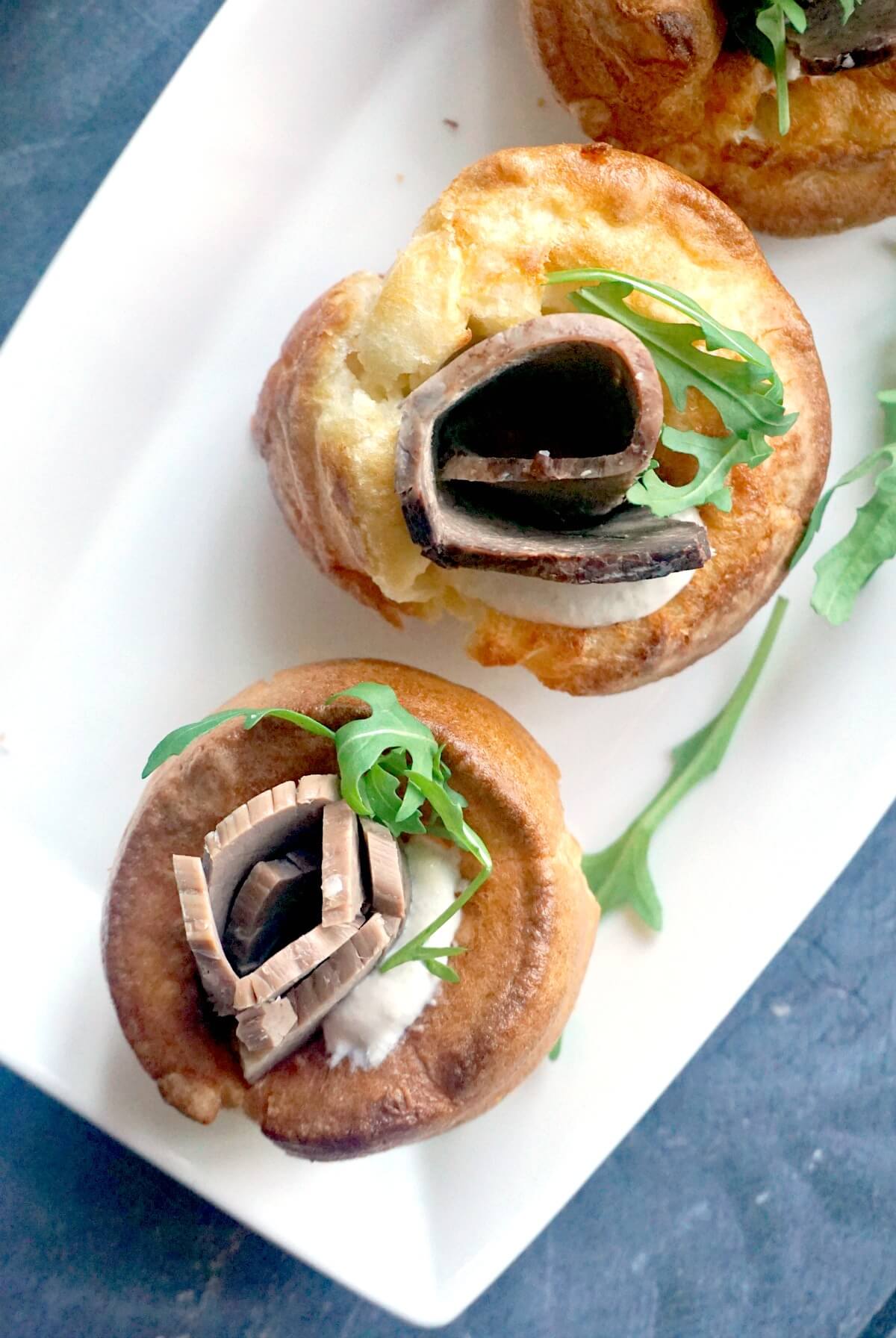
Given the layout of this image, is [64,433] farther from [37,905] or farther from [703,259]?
[703,259]

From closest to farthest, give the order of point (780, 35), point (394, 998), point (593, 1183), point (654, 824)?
point (394, 998) < point (780, 35) < point (654, 824) < point (593, 1183)

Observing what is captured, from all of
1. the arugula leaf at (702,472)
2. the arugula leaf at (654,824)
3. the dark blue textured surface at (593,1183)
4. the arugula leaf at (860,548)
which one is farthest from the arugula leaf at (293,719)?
the dark blue textured surface at (593,1183)

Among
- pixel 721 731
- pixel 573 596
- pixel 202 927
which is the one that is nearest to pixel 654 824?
pixel 721 731

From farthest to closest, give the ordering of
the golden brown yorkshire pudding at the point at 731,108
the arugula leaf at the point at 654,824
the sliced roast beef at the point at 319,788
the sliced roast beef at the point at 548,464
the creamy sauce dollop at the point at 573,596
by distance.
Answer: the arugula leaf at the point at 654,824, the golden brown yorkshire pudding at the point at 731,108, the creamy sauce dollop at the point at 573,596, the sliced roast beef at the point at 319,788, the sliced roast beef at the point at 548,464

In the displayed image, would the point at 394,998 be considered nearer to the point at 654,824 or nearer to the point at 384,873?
the point at 384,873

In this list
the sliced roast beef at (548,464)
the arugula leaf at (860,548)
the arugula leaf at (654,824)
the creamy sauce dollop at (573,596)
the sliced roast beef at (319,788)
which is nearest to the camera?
the sliced roast beef at (548,464)

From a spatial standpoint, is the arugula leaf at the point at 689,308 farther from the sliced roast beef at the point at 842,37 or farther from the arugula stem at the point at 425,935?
the arugula stem at the point at 425,935
